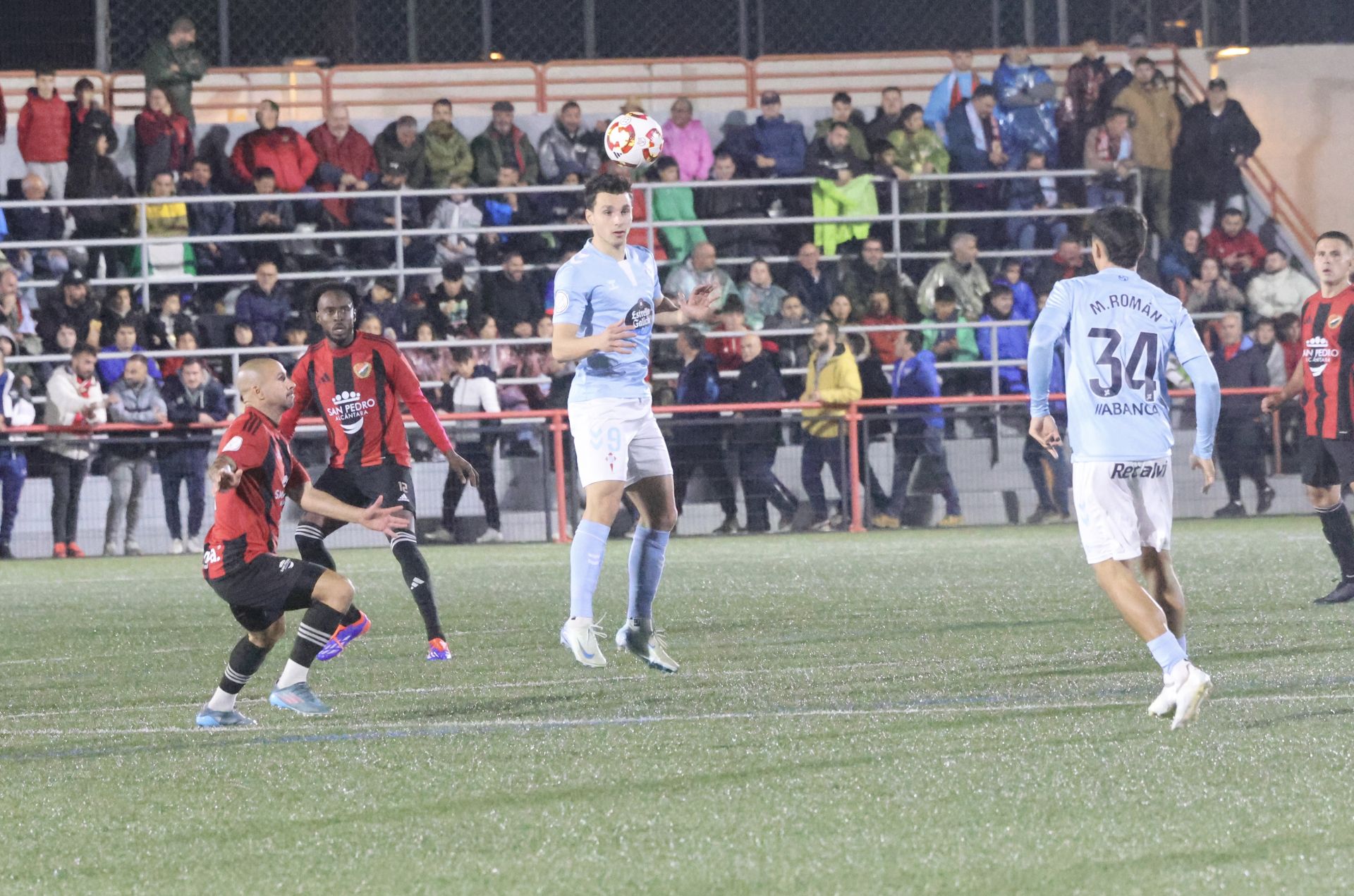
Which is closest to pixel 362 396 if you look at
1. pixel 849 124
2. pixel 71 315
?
pixel 71 315

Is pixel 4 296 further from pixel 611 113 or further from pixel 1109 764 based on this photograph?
pixel 1109 764

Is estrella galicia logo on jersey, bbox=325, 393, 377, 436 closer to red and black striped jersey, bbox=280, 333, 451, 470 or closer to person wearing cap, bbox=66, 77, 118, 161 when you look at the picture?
red and black striped jersey, bbox=280, 333, 451, 470

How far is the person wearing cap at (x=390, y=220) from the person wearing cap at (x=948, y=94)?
619 centimetres

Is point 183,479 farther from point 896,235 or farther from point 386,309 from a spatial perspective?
point 896,235

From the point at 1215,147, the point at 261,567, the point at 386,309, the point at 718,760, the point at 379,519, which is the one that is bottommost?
the point at 718,760

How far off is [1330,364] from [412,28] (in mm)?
15162

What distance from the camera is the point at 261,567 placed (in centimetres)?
695

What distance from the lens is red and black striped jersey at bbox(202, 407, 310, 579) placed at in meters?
6.96

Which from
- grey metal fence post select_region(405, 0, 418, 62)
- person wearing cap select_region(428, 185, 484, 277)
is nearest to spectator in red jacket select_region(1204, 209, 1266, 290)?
person wearing cap select_region(428, 185, 484, 277)

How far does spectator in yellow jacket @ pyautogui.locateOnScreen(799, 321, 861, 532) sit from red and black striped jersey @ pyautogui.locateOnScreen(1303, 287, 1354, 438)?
24.3 feet

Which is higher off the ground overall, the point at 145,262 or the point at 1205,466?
the point at 145,262

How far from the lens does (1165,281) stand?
2122cm

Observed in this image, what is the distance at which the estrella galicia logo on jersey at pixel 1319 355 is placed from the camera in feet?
35.0

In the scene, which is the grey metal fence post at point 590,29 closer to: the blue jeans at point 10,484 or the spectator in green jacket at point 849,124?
the spectator in green jacket at point 849,124
